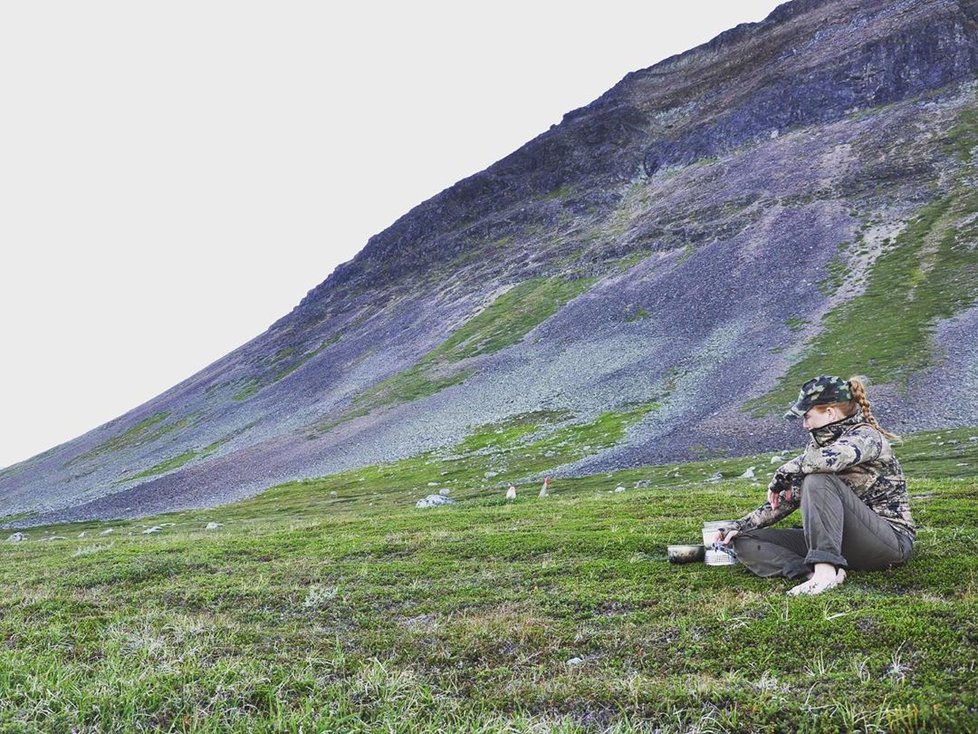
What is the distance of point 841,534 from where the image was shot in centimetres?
839

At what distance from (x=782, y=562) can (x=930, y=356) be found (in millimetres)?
48858

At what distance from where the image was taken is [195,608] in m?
10.2

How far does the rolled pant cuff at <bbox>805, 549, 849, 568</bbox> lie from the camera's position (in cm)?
821

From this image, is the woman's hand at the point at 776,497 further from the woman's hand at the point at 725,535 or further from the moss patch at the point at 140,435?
the moss patch at the point at 140,435

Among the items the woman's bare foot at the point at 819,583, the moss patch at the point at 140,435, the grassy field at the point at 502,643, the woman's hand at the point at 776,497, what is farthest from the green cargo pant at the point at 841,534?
the moss patch at the point at 140,435

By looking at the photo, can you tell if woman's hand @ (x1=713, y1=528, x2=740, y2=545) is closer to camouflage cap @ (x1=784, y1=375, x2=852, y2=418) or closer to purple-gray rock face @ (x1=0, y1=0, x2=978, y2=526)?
camouflage cap @ (x1=784, y1=375, x2=852, y2=418)

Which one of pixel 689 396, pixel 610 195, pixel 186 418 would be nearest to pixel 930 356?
pixel 689 396

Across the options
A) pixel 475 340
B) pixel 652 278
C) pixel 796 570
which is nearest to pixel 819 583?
pixel 796 570

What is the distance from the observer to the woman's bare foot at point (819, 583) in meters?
7.91

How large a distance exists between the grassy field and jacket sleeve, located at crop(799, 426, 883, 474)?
1696 mm

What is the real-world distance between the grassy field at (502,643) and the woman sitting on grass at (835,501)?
43 cm

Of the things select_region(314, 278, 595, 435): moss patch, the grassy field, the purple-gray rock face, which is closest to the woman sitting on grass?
the grassy field

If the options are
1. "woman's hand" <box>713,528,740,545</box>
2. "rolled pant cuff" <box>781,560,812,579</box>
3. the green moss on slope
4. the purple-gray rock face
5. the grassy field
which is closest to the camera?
the grassy field

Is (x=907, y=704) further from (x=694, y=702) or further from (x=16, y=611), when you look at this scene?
(x=16, y=611)
